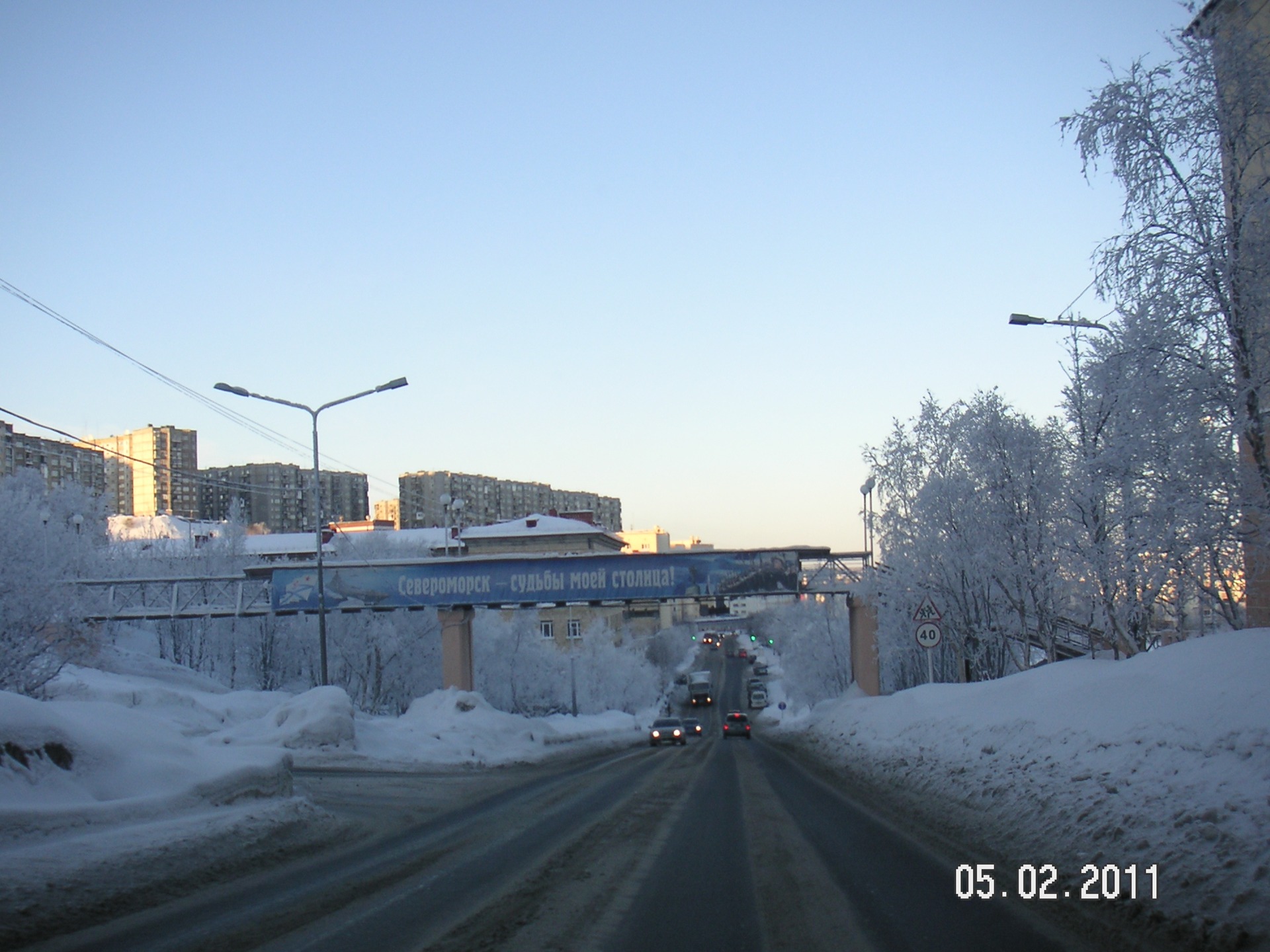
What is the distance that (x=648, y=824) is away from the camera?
41.0ft

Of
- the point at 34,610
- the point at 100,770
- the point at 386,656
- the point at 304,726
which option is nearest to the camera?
the point at 100,770

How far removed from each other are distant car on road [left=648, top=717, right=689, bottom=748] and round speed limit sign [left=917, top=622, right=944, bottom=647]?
83.4ft

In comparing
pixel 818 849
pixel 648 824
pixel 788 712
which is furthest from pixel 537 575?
pixel 788 712

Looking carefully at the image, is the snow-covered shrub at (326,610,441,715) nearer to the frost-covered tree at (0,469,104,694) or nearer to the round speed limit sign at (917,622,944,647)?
the frost-covered tree at (0,469,104,694)

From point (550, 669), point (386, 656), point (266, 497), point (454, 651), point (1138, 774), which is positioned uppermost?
point (266, 497)

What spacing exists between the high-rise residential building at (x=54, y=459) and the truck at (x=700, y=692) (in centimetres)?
5603

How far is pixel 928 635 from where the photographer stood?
2138 cm

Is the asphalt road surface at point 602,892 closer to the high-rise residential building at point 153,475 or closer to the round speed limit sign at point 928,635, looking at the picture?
the round speed limit sign at point 928,635

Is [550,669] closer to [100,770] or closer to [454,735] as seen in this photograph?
[454,735]

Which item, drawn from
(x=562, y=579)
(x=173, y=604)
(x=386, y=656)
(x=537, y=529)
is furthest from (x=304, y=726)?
(x=537, y=529)

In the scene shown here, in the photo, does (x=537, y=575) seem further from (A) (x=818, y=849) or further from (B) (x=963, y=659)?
(A) (x=818, y=849)

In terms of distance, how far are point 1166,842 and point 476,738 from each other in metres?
26.9

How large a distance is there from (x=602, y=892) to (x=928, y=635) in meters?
14.9

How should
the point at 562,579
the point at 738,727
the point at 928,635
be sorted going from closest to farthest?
the point at 928,635 < the point at 562,579 < the point at 738,727
